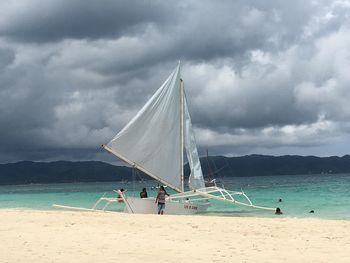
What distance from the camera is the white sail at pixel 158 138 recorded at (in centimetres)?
3000

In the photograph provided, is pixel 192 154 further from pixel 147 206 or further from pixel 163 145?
pixel 147 206

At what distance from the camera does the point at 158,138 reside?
3123 cm

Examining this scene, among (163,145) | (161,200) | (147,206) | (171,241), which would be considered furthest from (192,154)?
(171,241)

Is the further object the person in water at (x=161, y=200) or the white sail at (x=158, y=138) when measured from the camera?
the white sail at (x=158, y=138)

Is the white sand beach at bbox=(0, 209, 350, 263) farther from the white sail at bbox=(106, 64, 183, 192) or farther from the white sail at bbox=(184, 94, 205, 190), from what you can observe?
the white sail at bbox=(184, 94, 205, 190)

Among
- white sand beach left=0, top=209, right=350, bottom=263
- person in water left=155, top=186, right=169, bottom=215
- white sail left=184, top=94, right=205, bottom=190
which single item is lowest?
white sand beach left=0, top=209, right=350, bottom=263

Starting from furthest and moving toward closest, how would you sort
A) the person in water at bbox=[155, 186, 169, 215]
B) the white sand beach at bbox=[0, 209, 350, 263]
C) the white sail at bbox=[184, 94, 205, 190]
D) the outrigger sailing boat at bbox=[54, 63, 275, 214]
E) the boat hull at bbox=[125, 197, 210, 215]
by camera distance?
the white sail at bbox=[184, 94, 205, 190]
the outrigger sailing boat at bbox=[54, 63, 275, 214]
the boat hull at bbox=[125, 197, 210, 215]
the person in water at bbox=[155, 186, 169, 215]
the white sand beach at bbox=[0, 209, 350, 263]

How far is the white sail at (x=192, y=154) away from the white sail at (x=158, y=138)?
889 mm

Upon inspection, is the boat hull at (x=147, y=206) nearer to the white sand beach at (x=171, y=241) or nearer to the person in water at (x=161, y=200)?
the person in water at (x=161, y=200)

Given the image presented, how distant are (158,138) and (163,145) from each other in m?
0.59

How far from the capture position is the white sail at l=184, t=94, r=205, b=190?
33.1 meters

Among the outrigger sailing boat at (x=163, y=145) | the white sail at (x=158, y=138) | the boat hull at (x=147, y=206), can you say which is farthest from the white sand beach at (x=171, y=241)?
the white sail at (x=158, y=138)

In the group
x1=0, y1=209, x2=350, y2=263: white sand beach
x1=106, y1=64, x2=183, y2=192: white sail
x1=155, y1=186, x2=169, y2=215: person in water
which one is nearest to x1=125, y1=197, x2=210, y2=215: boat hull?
x1=155, y1=186, x2=169, y2=215: person in water

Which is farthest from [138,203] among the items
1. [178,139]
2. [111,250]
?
[111,250]
